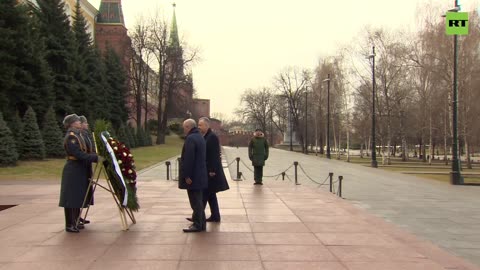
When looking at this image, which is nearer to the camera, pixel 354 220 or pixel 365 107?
pixel 354 220

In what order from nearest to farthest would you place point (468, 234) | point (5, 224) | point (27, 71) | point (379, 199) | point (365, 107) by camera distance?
1. point (5, 224)
2. point (468, 234)
3. point (379, 199)
4. point (27, 71)
5. point (365, 107)

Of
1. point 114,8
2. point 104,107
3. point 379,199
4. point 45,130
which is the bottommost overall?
point 379,199

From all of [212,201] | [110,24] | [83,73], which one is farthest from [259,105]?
[212,201]

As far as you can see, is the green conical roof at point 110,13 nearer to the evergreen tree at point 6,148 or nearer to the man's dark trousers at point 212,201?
the evergreen tree at point 6,148

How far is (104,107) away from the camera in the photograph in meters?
46.9

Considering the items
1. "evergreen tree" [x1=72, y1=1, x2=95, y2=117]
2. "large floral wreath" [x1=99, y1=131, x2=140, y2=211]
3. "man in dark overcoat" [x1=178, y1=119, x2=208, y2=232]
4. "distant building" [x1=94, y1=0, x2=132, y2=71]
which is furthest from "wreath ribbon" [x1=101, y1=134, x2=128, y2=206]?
"distant building" [x1=94, y1=0, x2=132, y2=71]

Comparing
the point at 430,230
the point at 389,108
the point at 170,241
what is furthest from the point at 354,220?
the point at 389,108

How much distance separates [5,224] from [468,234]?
894 cm

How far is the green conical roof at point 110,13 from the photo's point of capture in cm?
7881

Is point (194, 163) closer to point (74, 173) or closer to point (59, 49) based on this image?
point (74, 173)

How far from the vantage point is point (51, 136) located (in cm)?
3109

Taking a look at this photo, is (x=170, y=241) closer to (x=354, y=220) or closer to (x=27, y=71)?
(x=354, y=220)

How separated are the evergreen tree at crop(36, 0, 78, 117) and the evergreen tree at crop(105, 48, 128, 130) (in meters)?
15.4

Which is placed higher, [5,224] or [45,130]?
[45,130]
